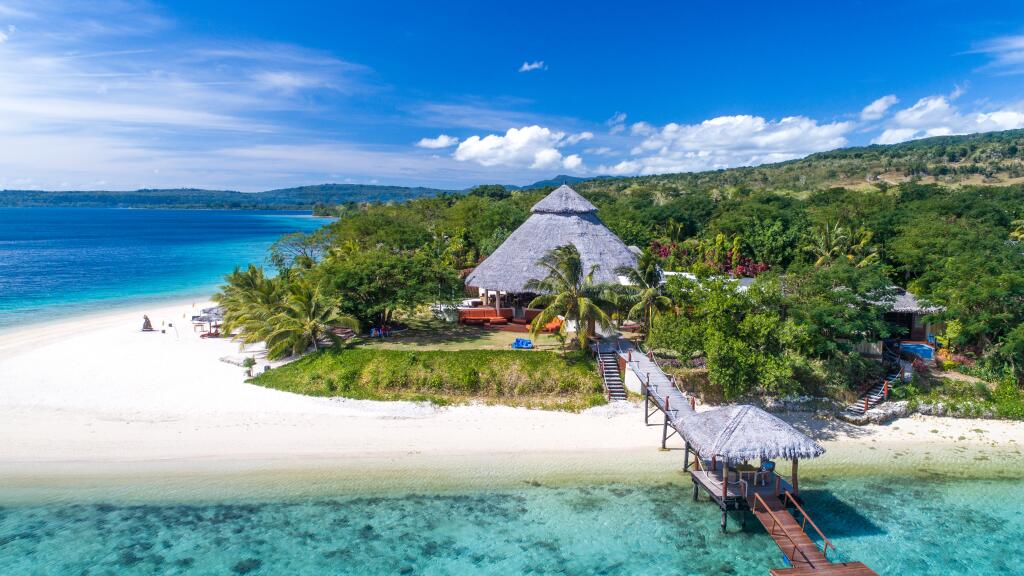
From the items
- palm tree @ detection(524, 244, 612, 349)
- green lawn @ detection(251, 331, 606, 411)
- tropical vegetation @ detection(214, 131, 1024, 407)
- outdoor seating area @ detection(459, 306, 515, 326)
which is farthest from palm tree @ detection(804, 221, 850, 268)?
green lawn @ detection(251, 331, 606, 411)

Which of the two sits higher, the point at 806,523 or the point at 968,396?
the point at 968,396

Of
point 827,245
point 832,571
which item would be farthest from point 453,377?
point 827,245

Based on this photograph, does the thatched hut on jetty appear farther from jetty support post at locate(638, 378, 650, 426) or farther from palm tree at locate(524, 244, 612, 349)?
palm tree at locate(524, 244, 612, 349)

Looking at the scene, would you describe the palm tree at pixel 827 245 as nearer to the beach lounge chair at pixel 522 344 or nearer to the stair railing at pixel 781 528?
the beach lounge chair at pixel 522 344

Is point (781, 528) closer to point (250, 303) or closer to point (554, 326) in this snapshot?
point (554, 326)

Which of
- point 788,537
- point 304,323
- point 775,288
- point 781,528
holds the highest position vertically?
point 775,288

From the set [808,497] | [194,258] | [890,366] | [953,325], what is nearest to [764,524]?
[808,497]

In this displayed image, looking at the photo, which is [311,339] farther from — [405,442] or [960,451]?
[960,451]
